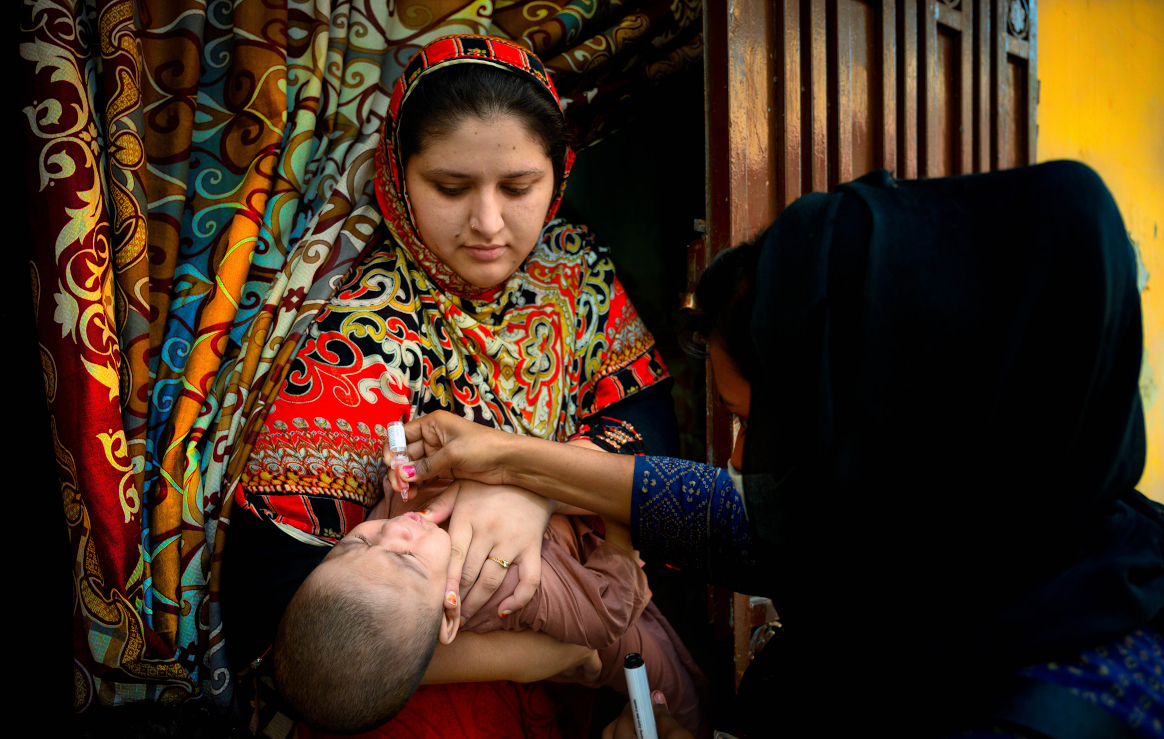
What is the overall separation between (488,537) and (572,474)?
0.21 metres

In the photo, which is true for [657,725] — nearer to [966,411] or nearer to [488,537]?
[488,537]

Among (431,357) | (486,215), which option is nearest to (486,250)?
(486,215)

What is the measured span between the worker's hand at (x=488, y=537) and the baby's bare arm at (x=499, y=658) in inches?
2.7

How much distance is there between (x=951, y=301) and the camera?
780mm

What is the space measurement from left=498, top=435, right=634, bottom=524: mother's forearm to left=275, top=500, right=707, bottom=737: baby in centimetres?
9

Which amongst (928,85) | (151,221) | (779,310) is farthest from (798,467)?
(928,85)

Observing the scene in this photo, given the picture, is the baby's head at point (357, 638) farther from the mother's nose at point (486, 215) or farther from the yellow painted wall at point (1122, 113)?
the yellow painted wall at point (1122, 113)

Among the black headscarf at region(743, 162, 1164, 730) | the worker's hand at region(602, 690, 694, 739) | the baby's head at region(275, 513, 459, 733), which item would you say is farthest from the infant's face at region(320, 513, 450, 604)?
the black headscarf at region(743, 162, 1164, 730)

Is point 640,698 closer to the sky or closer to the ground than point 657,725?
closer to the sky

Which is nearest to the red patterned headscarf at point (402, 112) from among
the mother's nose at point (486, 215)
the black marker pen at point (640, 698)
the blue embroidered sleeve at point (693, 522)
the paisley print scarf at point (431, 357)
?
the paisley print scarf at point (431, 357)

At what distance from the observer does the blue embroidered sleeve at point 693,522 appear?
129cm

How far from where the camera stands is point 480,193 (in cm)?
140

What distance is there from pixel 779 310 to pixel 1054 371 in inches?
12.5

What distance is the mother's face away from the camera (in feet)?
4.46
